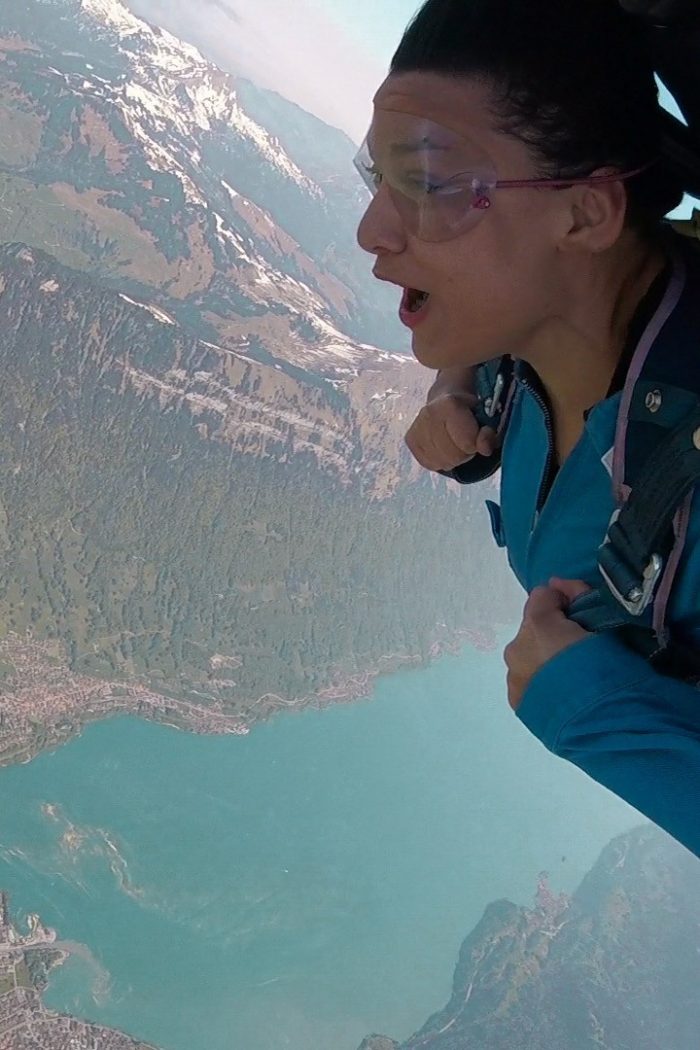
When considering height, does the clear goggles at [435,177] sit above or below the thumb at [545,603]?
above

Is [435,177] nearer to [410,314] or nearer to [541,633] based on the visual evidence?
[410,314]

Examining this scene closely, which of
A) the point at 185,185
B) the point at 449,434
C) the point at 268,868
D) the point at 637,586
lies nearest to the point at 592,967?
the point at 268,868

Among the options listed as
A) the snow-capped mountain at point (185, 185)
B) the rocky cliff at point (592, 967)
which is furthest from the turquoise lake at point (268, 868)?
the snow-capped mountain at point (185, 185)

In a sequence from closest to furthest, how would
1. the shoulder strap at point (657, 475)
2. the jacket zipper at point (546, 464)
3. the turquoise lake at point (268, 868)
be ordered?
the shoulder strap at point (657, 475) < the jacket zipper at point (546, 464) < the turquoise lake at point (268, 868)

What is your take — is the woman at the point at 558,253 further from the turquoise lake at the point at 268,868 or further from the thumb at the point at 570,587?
the turquoise lake at the point at 268,868

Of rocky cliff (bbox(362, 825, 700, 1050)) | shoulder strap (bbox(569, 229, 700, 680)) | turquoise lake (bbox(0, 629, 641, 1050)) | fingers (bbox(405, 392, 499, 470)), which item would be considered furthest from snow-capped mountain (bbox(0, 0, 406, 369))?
shoulder strap (bbox(569, 229, 700, 680))
